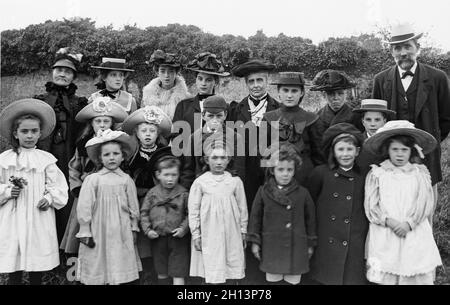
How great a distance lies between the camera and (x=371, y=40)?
31.8 feet

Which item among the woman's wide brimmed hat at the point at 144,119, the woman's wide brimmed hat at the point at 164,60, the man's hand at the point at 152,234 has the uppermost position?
the woman's wide brimmed hat at the point at 164,60

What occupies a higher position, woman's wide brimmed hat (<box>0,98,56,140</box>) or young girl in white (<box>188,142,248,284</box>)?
woman's wide brimmed hat (<box>0,98,56,140</box>)

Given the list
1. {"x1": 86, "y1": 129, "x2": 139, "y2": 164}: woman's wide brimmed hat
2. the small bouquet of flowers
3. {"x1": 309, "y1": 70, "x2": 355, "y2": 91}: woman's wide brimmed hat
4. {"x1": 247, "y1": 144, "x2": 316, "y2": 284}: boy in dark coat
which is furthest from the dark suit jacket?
the small bouquet of flowers

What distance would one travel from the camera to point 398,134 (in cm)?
436

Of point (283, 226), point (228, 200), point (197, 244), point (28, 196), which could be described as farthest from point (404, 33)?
point (28, 196)

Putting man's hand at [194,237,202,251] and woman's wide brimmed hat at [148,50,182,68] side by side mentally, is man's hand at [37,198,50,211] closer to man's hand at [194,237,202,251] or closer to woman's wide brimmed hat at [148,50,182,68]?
man's hand at [194,237,202,251]

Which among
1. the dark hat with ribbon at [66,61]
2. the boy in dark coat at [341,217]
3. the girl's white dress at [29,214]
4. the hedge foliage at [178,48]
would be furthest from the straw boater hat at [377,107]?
the hedge foliage at [178,48]

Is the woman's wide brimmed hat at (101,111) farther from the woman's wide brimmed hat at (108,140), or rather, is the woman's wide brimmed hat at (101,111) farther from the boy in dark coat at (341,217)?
the boy in dark coat at (341,217)

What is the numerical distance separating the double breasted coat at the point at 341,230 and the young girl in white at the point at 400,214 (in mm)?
93

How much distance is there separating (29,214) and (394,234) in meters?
3.41

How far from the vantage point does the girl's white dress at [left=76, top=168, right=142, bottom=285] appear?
14.0 feet

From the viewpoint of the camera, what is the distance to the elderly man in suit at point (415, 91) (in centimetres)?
509

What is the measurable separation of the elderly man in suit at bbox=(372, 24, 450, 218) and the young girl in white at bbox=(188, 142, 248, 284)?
2.19m
